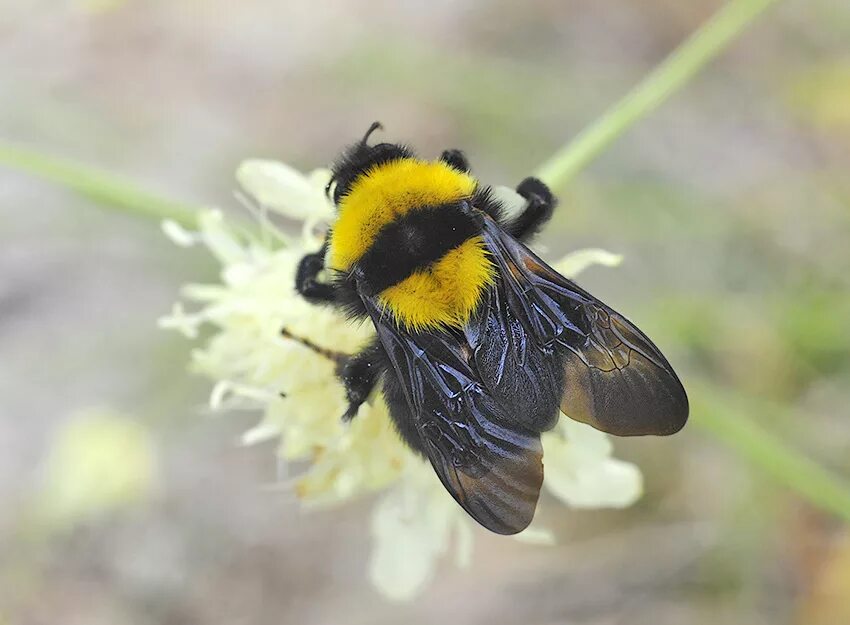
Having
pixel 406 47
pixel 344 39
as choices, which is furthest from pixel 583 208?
pixel 344 39

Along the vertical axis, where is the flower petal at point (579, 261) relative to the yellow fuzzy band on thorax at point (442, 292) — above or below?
above

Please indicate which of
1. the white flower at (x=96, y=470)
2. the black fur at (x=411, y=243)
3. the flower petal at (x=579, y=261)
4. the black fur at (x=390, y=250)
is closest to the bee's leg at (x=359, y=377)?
the black fur at (x=390, y=250)

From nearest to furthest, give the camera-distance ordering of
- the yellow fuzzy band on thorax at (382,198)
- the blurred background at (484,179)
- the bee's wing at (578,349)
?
the bee's wing at (578,349) < the yellow fuzzy band on thorax at (382,198) < the blurred background at (484,179)

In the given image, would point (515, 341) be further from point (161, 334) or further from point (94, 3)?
point (94, 3)

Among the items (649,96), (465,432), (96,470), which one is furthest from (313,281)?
(96,470)

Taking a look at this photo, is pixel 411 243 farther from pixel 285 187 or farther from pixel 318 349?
pixel 285 187

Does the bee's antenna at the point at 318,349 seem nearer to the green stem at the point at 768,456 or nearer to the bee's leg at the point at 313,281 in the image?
the bee's leg at the point at 313,281
